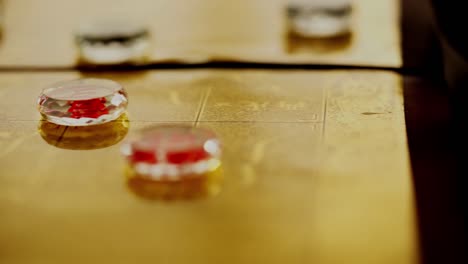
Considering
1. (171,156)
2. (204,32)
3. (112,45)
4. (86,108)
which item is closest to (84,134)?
(86,108)

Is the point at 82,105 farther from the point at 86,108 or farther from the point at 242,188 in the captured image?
the point at 242,188

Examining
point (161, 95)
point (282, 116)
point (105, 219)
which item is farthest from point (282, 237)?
point (161, 95)

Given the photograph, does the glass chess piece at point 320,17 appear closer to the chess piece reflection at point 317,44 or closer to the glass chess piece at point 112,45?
the chess piece reflection at point 317,44

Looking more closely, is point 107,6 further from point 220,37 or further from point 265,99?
point 265,99

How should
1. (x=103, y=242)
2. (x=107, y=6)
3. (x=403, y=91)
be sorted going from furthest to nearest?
1. (x=107, y=6)
2. (x=403, y=91)
3. (x=103, y=242)

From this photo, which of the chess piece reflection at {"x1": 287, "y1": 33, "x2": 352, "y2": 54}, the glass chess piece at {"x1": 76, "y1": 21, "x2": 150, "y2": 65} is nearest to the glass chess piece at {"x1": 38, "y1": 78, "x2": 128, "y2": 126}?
the glass chess piece at {"x1": 76, "y1": 21, "x2": 150, "y2": 65}

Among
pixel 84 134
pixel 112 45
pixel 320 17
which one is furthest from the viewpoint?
pixel 320 17
